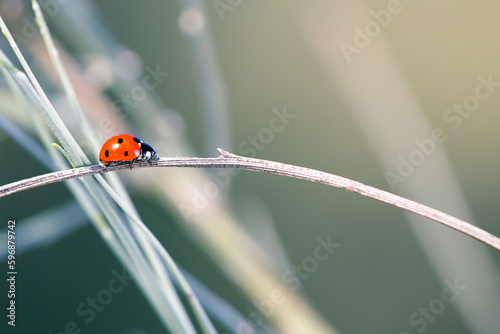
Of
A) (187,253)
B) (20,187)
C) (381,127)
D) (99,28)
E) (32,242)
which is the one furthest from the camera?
(187,253)

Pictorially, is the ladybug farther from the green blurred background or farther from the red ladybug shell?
the green blurred background

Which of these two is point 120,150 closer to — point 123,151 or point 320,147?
point 123,151

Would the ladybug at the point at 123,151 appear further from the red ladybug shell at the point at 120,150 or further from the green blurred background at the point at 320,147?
the green blurred background at the point at 320,147

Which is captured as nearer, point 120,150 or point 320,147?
point 120,150

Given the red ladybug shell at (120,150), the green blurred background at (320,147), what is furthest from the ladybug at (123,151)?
the green blurred background at (320,147)

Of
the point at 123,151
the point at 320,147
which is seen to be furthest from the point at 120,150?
the point at 320,147

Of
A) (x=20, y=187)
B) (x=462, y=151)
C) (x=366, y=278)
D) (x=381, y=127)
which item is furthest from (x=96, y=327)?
(x=462, y=151)

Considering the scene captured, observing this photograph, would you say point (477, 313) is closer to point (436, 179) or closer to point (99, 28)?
point (436, 179)
